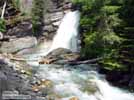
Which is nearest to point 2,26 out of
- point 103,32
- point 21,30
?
point 21,30

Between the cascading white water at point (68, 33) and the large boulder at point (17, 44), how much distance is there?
186 centimetres

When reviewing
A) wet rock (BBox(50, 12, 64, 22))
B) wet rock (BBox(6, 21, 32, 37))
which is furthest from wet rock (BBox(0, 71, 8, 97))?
wet rock (BBox(50, 12, 64, 22))

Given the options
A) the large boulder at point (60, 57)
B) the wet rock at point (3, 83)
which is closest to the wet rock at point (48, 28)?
the large boulder at point (60, 57)

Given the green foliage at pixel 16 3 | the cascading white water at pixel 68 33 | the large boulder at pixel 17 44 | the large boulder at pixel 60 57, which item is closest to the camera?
the large boulder at pixel 60 57

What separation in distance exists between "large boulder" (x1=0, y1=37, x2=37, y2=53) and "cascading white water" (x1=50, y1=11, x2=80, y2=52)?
1864mm

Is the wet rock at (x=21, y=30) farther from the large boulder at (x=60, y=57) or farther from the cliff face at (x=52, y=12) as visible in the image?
the large boulder at (x=60, y=57)

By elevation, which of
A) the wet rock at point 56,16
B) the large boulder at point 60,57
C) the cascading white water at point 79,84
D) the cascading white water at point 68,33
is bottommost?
the cascading white water at point 79,84

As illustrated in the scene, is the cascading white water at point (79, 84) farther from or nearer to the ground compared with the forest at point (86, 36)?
nearer to the ground

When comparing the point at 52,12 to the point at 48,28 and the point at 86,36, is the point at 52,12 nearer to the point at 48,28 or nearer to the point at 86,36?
the point at 48,28

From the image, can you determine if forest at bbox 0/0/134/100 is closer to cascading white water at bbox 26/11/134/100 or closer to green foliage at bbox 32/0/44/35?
green foliage at bbox 32/0/44/35

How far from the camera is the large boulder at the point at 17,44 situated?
32406mm

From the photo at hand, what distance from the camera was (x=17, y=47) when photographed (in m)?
32.7

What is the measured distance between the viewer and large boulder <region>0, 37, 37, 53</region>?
1276 inches

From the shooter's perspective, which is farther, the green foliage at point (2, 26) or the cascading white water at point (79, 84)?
the green foliage at point (2, 26)
